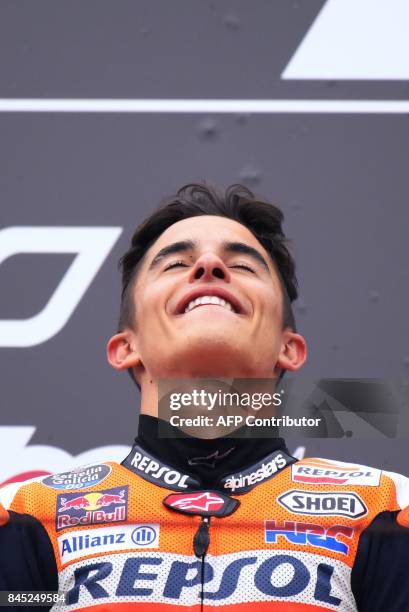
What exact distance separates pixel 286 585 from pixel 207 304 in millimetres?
418

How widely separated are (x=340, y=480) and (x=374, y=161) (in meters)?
0.77

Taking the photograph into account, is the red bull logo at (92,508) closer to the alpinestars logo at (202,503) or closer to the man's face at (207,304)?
the alpinestars logo at (202,503)

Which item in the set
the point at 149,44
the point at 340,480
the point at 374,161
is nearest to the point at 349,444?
the point at 340,480

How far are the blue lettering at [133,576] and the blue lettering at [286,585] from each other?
130 millimetres

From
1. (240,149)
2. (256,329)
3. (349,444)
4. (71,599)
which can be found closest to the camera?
(71,599)

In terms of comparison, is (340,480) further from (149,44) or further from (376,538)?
(149,44)

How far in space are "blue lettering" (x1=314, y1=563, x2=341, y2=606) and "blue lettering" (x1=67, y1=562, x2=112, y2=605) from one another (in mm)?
262

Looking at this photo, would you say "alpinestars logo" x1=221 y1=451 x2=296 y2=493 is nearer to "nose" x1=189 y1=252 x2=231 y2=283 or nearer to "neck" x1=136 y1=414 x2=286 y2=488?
"neck" x1=136 y1=414 x2=286 y2=488

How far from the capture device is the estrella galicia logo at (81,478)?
131 centimetres

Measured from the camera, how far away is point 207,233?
149 centimetres

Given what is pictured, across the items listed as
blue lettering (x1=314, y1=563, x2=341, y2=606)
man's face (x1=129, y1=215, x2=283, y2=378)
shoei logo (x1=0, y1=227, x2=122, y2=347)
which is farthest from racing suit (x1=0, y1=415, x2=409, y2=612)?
shoei logo (x1=0, y1=227, x2=122, y2=347)

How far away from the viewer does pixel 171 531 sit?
3.99 feet
